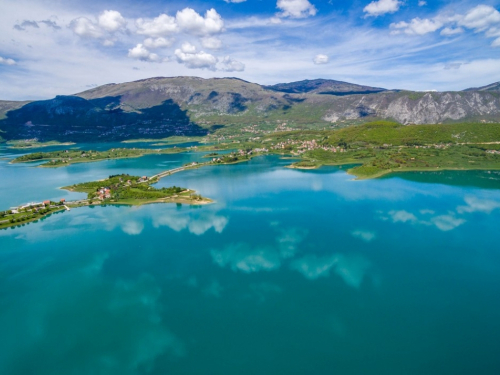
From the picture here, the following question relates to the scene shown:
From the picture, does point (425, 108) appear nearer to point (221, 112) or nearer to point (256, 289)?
point (221, 112)

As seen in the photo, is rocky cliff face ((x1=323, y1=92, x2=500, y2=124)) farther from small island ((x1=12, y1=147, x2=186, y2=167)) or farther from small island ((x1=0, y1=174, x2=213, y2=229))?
small island ((x1=0, y1=174, x2=213, y2=229))

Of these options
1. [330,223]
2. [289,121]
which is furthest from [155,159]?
[289,121]

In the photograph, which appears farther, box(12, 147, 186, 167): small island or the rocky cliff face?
the rocky cliff face

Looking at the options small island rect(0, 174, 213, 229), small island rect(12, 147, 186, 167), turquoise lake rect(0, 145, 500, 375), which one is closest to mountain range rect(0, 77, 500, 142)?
small island rect(12, 147, 186, 167)

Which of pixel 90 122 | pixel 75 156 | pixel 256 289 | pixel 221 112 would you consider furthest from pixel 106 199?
pixel 221 112

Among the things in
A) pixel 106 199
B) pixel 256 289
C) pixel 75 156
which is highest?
pixel 75 156

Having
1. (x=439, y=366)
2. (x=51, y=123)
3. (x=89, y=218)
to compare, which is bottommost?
(x=439, y=366)

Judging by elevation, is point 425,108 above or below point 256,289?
above

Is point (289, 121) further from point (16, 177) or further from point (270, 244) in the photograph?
point (270, 244)
